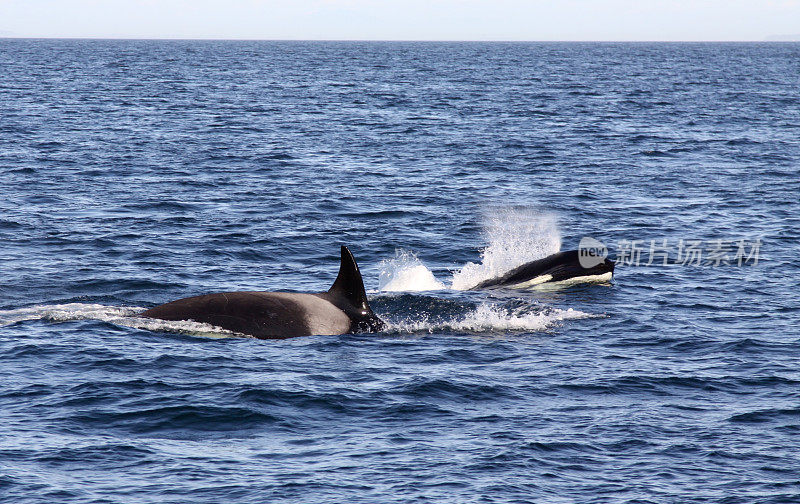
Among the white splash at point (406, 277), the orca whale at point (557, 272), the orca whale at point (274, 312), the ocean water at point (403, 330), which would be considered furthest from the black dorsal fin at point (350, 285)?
the orca whale at point (557, 272)

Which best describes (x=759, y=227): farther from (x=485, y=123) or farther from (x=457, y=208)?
(x=485, y=123)

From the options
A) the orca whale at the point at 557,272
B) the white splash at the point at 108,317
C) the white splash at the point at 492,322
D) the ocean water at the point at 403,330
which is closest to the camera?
the ocean water at the point at 403,330

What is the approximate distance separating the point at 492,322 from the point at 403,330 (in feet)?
6.35

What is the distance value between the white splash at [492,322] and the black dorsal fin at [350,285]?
92cm

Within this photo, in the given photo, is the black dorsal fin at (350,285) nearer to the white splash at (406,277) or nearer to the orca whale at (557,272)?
the white splash at (406,277)

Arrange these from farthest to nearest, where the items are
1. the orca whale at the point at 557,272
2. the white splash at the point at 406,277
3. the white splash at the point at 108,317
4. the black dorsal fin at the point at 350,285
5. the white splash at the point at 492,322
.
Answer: the white splash at the point at 406,277
the orca whale at the point at 557,272
the white splash at the point at 492,322
the black dorsal fin at the point at 350,285
the white splash at the point at 108,317

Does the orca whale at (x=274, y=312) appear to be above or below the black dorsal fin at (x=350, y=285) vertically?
below

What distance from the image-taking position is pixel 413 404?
14.9 meters

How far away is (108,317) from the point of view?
62.7 ft

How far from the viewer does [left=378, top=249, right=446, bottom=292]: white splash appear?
2372cm

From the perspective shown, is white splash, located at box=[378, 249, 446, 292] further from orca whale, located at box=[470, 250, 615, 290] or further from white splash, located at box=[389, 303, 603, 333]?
white splash, located at box=[389, 303, 603, 333]

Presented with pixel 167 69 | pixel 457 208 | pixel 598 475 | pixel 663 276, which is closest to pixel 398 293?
pixel 663 276

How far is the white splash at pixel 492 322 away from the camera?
765 inches

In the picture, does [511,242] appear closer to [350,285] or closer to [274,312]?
[350,285]
